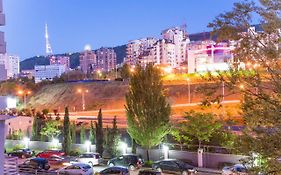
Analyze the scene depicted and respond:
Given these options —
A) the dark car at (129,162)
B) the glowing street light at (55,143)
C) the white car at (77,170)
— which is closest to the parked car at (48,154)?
the glowing street light at (55,143)

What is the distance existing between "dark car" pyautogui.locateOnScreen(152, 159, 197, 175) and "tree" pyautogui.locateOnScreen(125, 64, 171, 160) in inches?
157

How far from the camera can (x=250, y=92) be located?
7.69m

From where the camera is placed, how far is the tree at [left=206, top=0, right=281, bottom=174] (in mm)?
7254

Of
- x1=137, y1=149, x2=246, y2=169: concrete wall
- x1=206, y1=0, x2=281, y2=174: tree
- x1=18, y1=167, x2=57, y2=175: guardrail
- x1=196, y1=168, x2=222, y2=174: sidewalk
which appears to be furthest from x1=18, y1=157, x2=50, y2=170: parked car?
x1=206, y1=0, x2=281, y2=174: tree

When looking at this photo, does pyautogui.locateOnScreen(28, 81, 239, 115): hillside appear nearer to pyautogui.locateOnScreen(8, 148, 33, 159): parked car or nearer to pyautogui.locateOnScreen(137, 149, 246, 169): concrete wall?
pyautogui.locateOnScreen(137, 149, 246, 169): concrete wall

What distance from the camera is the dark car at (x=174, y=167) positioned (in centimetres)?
2663

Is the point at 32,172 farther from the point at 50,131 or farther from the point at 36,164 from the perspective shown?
the point at 50,131

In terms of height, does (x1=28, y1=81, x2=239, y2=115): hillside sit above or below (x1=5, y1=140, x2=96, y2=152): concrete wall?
above

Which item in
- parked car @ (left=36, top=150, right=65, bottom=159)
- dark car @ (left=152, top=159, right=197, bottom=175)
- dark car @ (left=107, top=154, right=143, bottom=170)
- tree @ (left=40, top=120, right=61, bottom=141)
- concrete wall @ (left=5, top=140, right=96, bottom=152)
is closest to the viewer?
dark car @ (left=152, top=159, right=197, bottom=175)

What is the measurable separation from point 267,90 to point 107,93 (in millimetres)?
81210

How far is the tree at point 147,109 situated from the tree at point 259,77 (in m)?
23.8

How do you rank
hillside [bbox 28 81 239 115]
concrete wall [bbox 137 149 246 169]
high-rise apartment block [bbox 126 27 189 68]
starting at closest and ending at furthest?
1. concrete wall [bbox 137 149 246 169]
2. hillside [bbox 28 81 239 115]
3. high-rise apartment block [bbox 126 27 189 68]

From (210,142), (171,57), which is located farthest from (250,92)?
(171,57)

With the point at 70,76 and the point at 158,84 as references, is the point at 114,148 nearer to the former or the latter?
the point at 158,84
